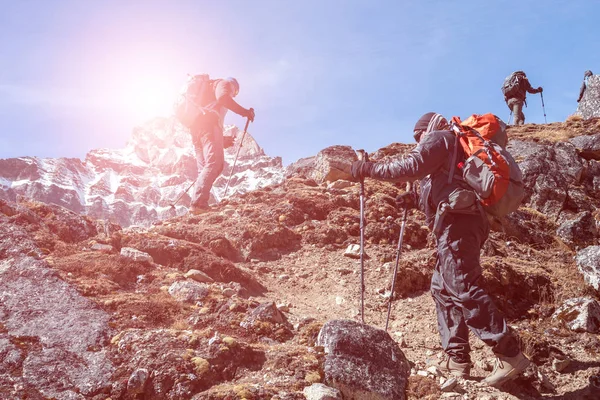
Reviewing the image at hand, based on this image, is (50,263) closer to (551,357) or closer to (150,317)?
(150,317)

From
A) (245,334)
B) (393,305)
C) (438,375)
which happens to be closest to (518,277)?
(393,305)

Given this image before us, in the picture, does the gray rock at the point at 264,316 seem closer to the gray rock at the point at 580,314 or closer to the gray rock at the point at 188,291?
the gray rock at the point at 188,291

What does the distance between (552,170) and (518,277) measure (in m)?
8.03

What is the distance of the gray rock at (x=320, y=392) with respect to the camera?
3.84 meters

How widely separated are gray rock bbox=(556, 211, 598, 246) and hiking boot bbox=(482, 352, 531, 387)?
25.1 ft

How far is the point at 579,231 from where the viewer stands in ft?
34.7

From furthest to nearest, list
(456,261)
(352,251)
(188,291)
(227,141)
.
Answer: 1. (227,141)
2. (352,251)
3. (188,291)
4. (456,261)

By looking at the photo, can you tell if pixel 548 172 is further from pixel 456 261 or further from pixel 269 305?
pixel 269 305

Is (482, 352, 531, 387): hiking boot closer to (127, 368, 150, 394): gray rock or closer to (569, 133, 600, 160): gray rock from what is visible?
(127, 368, 150, 394): gray rock

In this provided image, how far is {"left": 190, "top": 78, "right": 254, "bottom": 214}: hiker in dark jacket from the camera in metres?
12.2

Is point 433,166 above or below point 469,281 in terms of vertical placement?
above

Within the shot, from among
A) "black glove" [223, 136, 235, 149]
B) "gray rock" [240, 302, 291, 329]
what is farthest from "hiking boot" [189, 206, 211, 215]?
"gray rock" [240, 302, 291, 329]

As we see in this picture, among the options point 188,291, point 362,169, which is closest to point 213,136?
point 188,291

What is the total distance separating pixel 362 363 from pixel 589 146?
15.4 metres
